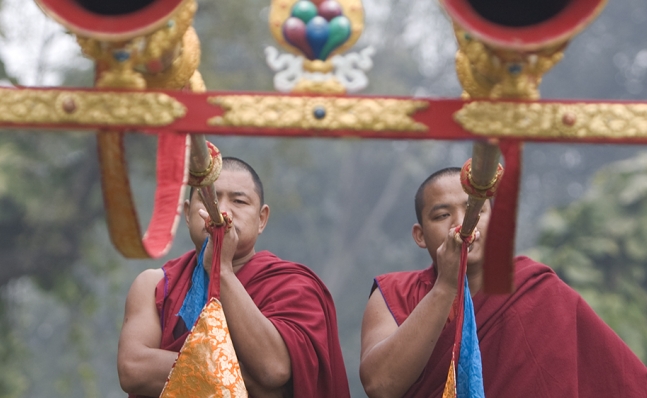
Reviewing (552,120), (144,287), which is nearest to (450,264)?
(552,120)

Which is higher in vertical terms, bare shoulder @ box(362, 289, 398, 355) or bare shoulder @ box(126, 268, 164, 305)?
bare shoulder @ box(362, 289, 398, 355)

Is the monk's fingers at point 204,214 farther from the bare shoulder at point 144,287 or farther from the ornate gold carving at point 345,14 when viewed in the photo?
the ornate gold carving at point 345,14

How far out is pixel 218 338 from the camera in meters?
2.50

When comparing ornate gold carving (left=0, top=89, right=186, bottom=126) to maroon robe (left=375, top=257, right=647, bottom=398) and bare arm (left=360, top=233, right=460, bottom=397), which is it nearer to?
bare arm (left=360, top=233, right=460, bottom=397)

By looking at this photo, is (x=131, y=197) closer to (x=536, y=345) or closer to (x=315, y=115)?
(x=315, y=115)

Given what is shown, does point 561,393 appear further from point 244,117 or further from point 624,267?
point 624,267

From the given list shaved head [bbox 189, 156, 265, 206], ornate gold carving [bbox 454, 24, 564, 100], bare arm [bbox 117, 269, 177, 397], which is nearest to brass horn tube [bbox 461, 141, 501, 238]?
ornate gold carving [bbox 454, 24, 564, 100]

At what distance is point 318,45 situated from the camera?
6.54 ft

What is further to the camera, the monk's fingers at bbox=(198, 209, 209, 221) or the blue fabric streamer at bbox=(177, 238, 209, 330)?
the blue fabric streamer at bbox=(177, 238, 209, 330)

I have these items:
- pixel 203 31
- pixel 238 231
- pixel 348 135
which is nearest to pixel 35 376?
pixel 203 31

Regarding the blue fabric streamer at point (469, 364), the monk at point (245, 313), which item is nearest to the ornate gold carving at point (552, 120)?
the blue fabric streamer at point (469, 364)

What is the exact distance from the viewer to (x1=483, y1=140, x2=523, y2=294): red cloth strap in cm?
194

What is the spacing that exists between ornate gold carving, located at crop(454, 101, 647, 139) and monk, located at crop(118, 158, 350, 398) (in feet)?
3.26

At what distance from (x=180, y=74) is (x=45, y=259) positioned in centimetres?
967
